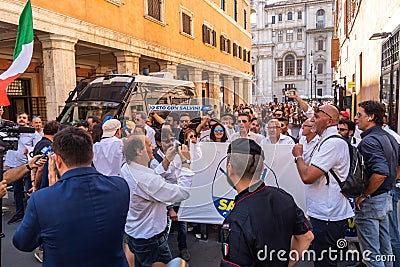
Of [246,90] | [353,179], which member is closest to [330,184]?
[353,179]

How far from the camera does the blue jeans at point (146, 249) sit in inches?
111

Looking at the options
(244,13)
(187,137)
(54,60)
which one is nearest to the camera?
(187,137)

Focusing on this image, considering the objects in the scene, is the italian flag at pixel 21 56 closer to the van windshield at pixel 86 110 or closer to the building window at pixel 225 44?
the van windshield at pixel 86 110

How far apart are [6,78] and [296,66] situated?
217 ft

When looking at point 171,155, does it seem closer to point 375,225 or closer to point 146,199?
point 146,199

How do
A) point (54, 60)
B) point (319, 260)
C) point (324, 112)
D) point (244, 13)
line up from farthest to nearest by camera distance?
point (244, 13)
point (54, 60)
point (324, 112)
point (319, 260)

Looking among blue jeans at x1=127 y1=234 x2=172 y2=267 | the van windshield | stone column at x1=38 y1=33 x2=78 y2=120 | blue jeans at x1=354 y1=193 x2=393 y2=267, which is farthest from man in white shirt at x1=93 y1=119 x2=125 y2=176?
stone column at x1=38 y1=33 x2=78 y2=120

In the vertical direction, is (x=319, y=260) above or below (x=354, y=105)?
below

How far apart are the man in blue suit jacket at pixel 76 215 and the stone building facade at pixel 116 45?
1585 millimetres

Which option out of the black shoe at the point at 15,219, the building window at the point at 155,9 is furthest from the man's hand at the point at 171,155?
the building window at the point at 155,9

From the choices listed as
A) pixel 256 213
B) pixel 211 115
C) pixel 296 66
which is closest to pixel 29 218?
pixel 256 213

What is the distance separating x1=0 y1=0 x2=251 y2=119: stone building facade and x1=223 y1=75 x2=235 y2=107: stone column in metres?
0.01

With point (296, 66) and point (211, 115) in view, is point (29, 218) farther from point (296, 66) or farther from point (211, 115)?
point (296, 66)

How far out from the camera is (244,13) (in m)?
30.2
